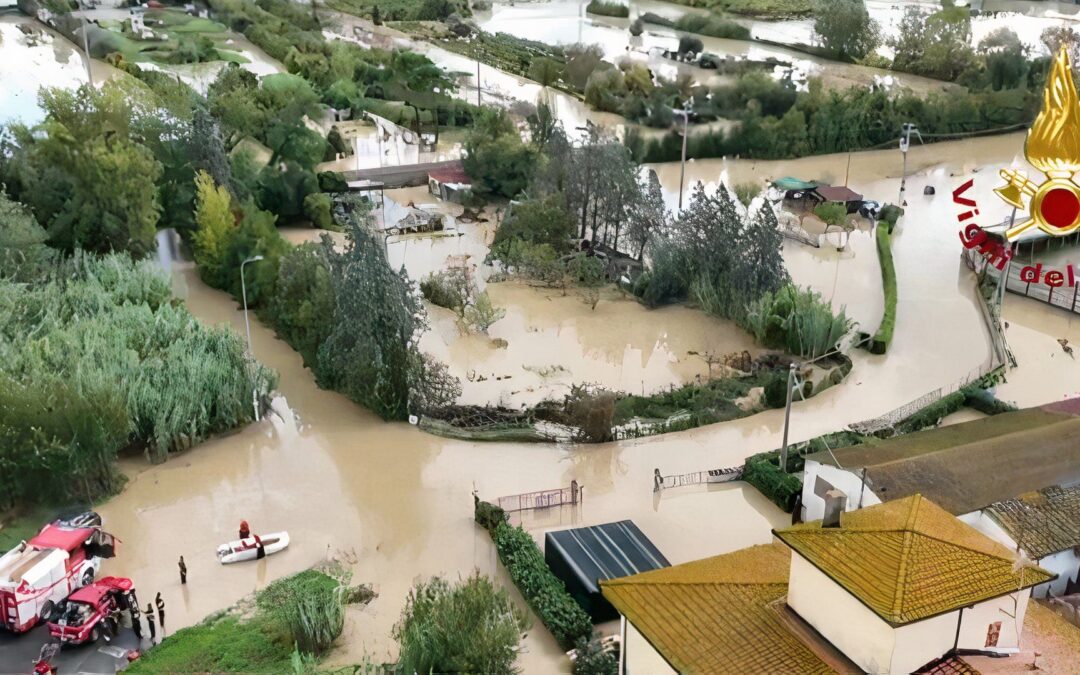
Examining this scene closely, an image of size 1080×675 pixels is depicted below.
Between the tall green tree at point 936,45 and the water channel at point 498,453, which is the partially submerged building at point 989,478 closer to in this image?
the water channel at point 498,453

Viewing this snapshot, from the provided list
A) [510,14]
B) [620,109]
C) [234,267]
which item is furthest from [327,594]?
[510,14]

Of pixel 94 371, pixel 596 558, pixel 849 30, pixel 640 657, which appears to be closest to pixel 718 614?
pixel 640 657

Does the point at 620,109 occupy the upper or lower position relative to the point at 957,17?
lower

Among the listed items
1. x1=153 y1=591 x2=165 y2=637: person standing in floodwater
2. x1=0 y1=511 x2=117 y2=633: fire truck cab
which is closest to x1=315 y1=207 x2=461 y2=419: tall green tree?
x1=0 y1=511 x2=117 y2=633: fire truck cab

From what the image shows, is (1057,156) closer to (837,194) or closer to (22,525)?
(22,525)

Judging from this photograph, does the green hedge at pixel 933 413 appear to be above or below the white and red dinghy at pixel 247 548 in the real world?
above

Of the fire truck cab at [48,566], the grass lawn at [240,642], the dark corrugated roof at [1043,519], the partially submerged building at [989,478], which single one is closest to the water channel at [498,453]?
the grass lawn at [240,642]

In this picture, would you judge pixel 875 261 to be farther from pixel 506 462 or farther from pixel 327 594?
pixel 327 594
